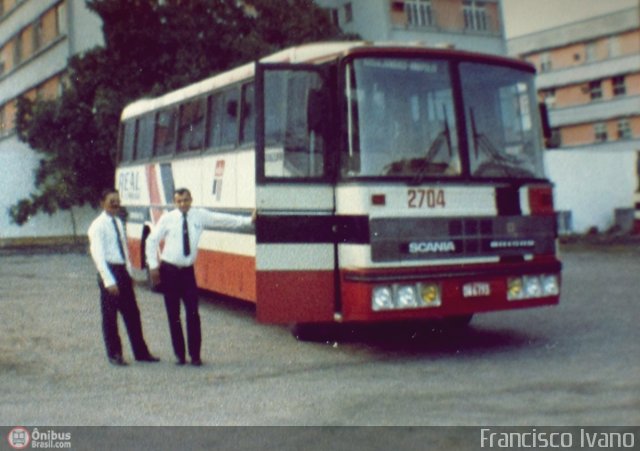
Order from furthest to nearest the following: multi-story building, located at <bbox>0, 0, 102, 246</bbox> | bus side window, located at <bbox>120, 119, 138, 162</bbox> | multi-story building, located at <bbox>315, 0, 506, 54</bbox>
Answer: multi-story building, located at <bbox>315, 0, 506, 54</bbox> → multi-story building, located at <bbox>0, 0, 102, 246</bbox> → bus side window, located at <bbox>120, 119, 138, 162</bbox>

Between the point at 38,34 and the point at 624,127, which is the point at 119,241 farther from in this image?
the point at 624,127

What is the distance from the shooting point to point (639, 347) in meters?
10.0

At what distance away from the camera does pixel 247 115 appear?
1162cm

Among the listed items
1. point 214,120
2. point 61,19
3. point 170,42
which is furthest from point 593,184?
point 214,120

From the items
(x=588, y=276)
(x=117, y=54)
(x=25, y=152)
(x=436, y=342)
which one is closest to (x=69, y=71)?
(x=117, y=54)

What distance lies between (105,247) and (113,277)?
1.02 feet

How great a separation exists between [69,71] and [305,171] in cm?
2677

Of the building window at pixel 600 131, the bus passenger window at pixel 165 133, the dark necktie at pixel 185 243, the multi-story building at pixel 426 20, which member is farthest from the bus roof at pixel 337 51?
the building window at pixel 600 131

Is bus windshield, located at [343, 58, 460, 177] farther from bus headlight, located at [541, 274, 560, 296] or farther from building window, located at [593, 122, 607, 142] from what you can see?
building window, located at [593, 122, 607, 142]

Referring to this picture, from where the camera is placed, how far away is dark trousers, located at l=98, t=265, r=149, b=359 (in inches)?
381

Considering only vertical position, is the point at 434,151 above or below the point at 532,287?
above

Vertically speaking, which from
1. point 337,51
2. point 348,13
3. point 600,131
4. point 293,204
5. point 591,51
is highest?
point 591,51
